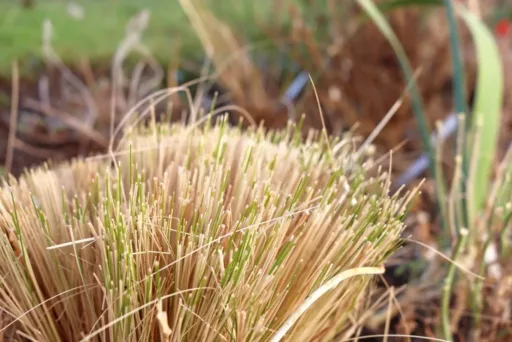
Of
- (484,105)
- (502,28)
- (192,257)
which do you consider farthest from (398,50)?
(502,28)

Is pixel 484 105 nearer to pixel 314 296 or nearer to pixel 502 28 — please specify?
pixel 314 296

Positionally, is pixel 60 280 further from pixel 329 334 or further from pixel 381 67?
pixel 381 67

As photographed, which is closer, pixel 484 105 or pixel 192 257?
pixel 192 257

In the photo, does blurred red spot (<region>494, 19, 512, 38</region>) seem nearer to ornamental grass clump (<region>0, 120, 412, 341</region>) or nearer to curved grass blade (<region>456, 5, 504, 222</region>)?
curved grass blade (<region>456, 5, 504, 222</region>)

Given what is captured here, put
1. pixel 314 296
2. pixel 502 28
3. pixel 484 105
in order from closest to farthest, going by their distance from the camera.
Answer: pixel 314 296
pixel 484 105
pixel 502 28

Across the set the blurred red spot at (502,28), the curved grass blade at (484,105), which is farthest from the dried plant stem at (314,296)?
the blurred red spot at (502,28)

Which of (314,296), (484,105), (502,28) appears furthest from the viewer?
(502,28)

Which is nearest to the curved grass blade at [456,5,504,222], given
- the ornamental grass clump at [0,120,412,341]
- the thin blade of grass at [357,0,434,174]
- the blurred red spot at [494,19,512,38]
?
the thin blade of grass at [357,0,434,174]

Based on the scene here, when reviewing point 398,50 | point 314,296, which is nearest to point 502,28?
point 398,50

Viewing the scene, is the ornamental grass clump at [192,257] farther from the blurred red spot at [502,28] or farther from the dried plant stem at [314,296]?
the blurred red spot at [502,28]
